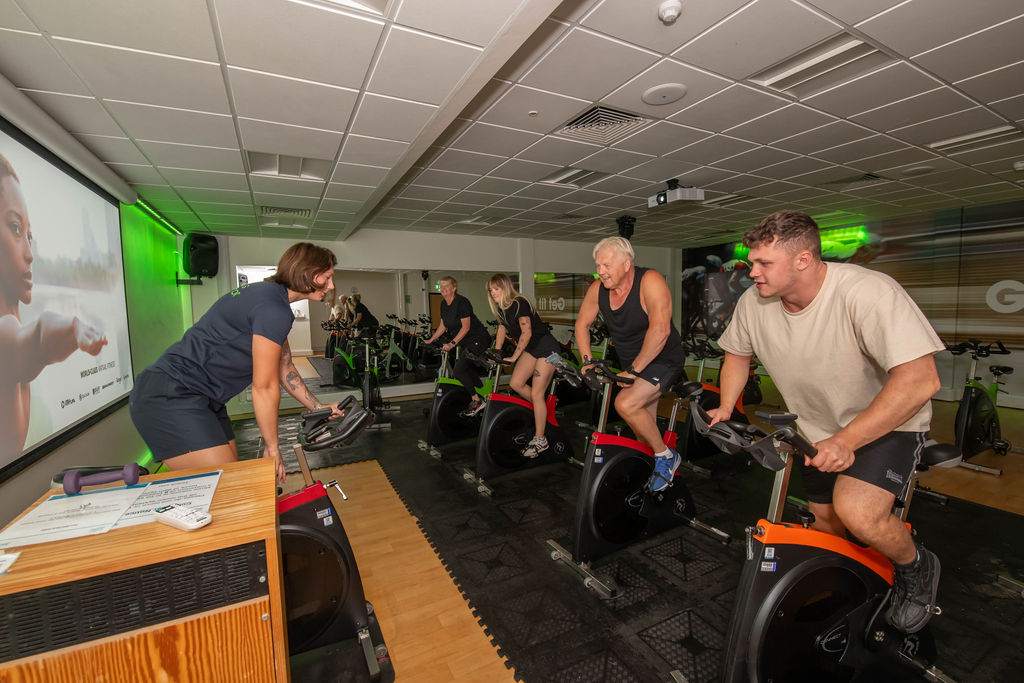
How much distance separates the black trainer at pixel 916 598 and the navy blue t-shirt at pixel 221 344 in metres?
2.50

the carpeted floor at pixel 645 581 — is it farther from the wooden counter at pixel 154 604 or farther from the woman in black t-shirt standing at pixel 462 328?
the woman in black t-shirt standing at pixel 462 328

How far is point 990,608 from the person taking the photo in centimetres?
205

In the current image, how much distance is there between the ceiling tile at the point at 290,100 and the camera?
2225 millimetres

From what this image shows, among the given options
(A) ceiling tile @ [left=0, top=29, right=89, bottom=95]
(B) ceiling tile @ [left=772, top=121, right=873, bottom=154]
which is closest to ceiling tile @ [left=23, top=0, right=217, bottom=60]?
(A) ceiling tile @ [left=0, top=29, right=89, bottom=95]

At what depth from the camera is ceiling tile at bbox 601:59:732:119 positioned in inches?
95.2

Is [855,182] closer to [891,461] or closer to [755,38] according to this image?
[755,38]

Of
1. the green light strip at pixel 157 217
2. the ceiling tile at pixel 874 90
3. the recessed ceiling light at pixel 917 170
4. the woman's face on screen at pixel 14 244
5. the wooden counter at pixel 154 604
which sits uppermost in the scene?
the recessed ceiling light at pixel 917 170

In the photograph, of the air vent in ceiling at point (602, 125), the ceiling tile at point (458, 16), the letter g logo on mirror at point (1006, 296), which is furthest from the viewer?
the letter g logo on mirror at point (1006, 296)

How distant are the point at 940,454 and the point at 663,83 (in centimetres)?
225

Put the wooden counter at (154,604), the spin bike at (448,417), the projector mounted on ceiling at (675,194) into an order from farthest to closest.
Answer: the projector mounted on ceiling at (675,194)
the spin bike at (448,417)
the wooden counter at (154,604)

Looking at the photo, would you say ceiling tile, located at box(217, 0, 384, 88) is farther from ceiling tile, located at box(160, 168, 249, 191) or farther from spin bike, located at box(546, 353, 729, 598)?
ceiling tile, located at box(160, 168, 249, 191)

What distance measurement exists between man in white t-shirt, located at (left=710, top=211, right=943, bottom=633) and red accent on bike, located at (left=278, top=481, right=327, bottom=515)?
156 centimetres

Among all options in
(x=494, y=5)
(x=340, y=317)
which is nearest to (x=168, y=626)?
(x=494, y=5)

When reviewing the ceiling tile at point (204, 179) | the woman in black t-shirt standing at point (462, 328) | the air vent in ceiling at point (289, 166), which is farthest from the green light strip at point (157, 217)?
the woman in black t-shirt standing at point (462, 328)
